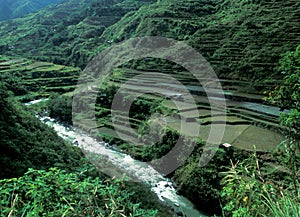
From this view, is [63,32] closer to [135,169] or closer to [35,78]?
[35,78]

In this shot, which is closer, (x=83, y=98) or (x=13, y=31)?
(x=83, y=98)

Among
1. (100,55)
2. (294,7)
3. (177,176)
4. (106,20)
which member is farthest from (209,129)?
(106,20)

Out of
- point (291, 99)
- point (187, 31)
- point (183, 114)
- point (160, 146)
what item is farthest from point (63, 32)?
point (291, 99)

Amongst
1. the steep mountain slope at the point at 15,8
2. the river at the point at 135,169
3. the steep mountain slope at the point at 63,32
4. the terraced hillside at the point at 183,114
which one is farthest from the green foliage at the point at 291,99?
the steep mountain slope at the point at 15,8

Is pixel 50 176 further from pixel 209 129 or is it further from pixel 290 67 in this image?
pixel 209 129

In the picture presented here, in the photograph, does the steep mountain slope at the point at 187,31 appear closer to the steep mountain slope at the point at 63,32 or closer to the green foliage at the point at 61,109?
the steep mountain slope at the point at 63,32
